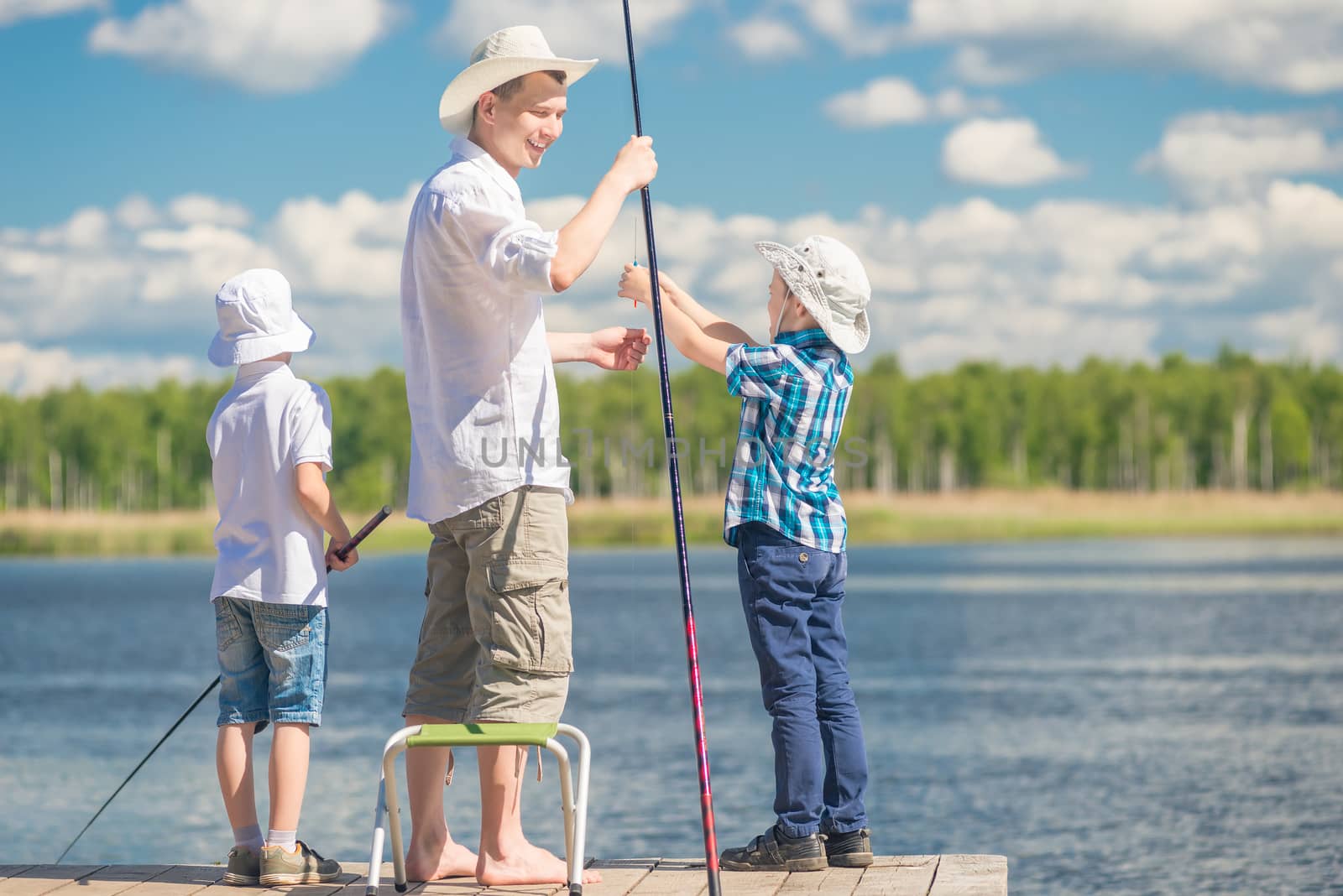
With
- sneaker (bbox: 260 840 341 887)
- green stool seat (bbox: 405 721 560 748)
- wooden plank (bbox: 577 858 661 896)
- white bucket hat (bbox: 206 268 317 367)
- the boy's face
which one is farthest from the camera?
white bucket hat (bbox: 206 268 317 367)

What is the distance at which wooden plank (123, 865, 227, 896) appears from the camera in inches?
144

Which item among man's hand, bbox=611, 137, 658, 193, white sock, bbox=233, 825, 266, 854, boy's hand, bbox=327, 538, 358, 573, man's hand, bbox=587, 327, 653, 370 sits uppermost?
man's hand, bbox=611, 137, 658, 193

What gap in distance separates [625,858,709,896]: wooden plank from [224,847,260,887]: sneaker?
950mm

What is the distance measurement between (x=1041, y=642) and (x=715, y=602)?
10605 mm

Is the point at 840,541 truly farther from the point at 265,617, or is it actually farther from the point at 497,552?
the point at 265,617

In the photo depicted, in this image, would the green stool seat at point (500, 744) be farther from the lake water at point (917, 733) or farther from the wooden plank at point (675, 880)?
the lake water at point (917, 733)

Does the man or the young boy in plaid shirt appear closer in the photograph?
the man

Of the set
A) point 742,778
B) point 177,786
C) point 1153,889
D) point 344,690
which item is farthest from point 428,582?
point 344,690

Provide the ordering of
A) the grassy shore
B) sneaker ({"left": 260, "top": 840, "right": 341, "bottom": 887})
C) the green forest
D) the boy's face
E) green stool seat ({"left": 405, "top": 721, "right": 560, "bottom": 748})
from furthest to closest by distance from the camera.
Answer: the green forest → the grassy shore → sneaker ({"left": 260, "top": 840, "right": 341, "bottom": 887}) → the boy's face → green stool seat ({"left": 405, "top": 721, "right": 560, "bottom": 748})

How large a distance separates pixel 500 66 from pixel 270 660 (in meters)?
1.51

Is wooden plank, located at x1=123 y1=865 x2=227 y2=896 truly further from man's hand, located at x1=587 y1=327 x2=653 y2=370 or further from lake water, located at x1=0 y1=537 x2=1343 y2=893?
lake water, located at x1=0 y1=537 x2=1343 y2=893

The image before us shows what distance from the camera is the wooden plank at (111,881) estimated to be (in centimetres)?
369

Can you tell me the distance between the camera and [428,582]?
361 cm

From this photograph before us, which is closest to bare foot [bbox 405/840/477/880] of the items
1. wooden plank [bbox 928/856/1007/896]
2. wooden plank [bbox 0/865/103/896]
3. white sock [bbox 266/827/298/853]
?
white sock [bbox 266/827/298/853]
